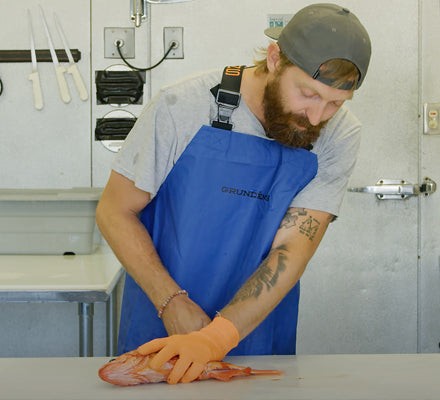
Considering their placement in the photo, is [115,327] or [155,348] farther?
[115,327]

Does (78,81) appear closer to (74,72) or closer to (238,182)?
(74,72)

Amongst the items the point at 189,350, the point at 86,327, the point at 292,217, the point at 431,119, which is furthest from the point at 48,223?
the point at 431,119

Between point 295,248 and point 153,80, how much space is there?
1457 mm

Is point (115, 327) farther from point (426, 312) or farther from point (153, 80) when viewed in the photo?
point (426, 312)

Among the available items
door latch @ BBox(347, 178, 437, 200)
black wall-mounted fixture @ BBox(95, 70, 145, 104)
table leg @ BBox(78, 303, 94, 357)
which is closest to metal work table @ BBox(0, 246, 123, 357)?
table leg @ BBox(78, 303, 94, 357)

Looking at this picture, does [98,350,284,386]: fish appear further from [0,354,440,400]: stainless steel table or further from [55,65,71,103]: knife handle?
[55,65,71,103]: knife handle

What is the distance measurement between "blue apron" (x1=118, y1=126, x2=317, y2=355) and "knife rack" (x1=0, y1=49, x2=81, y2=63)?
54.8 inches

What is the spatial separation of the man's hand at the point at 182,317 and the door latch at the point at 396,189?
1.53 meters

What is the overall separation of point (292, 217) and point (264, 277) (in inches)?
7.7

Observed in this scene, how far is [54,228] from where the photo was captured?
2172mm

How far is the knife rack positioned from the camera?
2.52m

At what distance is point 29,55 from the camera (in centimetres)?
253

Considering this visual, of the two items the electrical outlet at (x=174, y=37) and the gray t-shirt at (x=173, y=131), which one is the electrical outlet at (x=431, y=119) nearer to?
the electrical outlet at (x=174, y=37)

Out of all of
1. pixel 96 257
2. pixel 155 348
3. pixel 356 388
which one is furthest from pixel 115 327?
pixel 356 388
